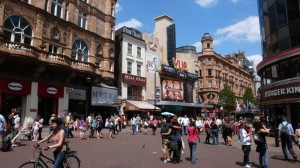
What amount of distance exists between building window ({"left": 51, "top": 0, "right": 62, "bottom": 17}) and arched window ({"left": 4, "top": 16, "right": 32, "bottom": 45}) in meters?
3.66

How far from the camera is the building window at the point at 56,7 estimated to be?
26.2m

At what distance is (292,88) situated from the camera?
1962 centimetres

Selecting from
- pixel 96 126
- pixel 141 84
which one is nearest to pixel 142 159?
pixel 96 126

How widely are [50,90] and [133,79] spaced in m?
15.1

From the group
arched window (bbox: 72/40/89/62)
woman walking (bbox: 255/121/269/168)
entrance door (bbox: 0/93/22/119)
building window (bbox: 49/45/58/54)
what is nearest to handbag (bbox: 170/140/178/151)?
woman walking (bbox: 255/121/269/168)

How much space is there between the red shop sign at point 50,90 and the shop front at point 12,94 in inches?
46.2

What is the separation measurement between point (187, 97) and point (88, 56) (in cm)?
2526

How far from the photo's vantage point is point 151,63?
41906 mm

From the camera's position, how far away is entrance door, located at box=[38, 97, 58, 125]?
24.4 m

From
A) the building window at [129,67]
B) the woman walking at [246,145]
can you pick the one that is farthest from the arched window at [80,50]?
the woman walking at [246,145]

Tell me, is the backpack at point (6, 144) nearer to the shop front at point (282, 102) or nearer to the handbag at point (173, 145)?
the handbag at point (173, 145)

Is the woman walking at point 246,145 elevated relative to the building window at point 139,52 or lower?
lower

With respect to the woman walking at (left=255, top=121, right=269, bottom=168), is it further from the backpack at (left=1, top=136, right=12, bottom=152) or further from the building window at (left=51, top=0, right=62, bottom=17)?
the building window at (left=51, top=0, right=62, bottom=17)

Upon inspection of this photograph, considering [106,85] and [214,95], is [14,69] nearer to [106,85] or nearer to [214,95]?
[106,85]
